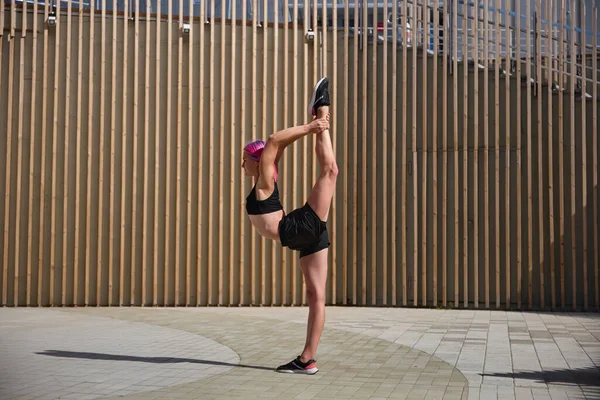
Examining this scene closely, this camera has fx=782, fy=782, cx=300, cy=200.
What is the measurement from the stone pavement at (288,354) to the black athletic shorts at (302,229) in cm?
86

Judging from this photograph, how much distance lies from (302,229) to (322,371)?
0.96 metres

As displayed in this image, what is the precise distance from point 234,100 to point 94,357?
486 centimetres

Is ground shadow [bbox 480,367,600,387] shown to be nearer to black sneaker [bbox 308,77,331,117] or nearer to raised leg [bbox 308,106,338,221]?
raised leg [bbox 308,106,338,221]

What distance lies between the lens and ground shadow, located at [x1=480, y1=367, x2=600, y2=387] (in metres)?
4.78

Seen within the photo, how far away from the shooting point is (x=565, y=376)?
16.3 ft

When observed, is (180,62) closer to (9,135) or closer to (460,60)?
(9,135)

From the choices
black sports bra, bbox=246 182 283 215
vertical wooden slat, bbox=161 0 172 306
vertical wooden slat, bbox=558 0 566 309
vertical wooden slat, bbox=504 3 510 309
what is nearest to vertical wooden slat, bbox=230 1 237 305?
vertical wooden slat, bbox=161 0 172 306

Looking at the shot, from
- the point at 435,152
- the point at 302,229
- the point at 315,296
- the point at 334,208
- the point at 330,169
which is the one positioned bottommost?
the point at 315,296

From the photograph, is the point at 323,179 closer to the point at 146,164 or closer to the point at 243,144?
the point at 243,144

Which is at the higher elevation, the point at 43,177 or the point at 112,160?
the point at 112,160

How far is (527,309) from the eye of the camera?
9.27m

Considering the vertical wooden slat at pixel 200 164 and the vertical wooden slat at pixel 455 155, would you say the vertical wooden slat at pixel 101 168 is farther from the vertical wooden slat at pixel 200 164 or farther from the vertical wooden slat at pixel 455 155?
the vertical wooden slat at pixel 455 155

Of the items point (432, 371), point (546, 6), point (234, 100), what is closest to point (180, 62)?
point (234, 100)

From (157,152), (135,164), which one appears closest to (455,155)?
(157,152)
